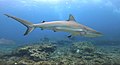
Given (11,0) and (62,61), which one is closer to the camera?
(62,61)

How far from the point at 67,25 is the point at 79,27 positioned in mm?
465

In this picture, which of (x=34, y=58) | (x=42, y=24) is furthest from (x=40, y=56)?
(x=42, y=24)

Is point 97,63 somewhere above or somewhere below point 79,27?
below

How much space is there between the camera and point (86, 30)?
8.38 m

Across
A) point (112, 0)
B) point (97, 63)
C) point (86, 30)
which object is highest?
point (112, 0)

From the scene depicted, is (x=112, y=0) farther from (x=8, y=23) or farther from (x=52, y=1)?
(x=8, y=23)

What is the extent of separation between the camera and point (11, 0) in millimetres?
70062

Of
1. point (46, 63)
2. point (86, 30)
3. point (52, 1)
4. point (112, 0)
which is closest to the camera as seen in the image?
point (86, 30)

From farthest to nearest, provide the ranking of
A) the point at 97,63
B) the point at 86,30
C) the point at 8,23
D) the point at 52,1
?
the point at 8,23 → the point at 52,1 → the point at 97,63 → the point at 86,30

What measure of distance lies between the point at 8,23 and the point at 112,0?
144 meters

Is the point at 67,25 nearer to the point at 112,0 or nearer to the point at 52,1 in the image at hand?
the point at 112,0

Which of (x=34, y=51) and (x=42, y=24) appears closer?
(x=42, y=24)

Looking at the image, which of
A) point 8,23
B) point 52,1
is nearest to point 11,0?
point 52,1

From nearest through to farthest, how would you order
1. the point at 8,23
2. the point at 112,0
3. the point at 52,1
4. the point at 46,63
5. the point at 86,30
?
the point at 86,30, the point at 46,63, the point at 112,0, the point at 52,1, the point at 8,23
